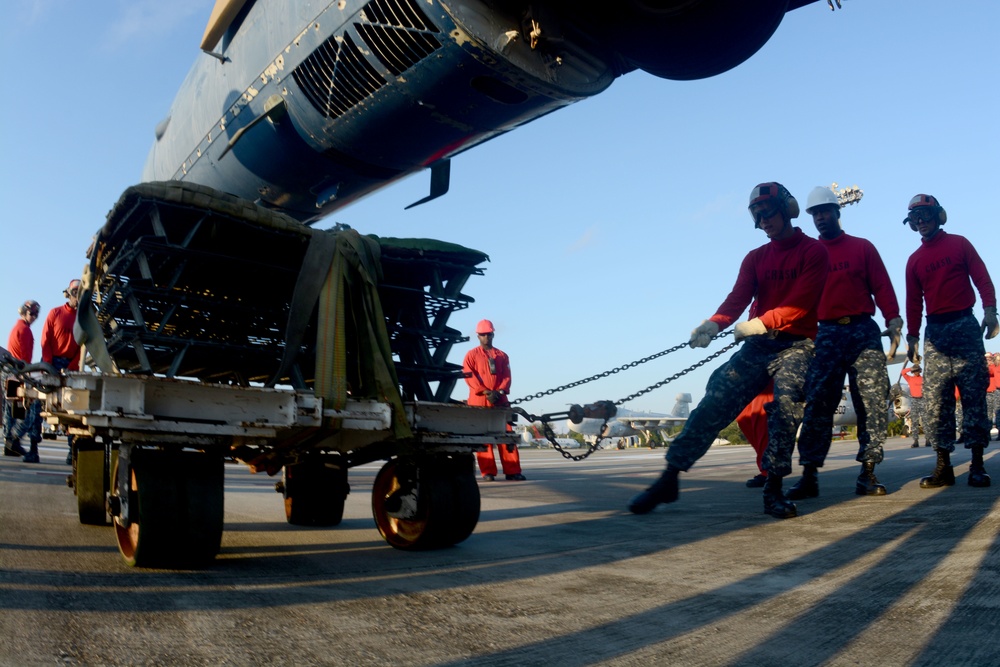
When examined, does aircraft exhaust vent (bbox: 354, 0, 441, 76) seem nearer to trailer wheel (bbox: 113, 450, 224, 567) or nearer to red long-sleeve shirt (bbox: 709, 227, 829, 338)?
red long-sleeve shirt (bbox: 709, 227, 829, 338)

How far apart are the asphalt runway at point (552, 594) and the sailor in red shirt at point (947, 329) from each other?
1.73ft

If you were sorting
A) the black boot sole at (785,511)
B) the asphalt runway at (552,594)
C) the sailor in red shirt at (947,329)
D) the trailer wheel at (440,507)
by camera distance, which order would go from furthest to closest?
the sailor in red shirt at (947,329) < the black boot sole at (785,511) < the trailer wheel at (440,507) < the asphalt runway at (552,594)

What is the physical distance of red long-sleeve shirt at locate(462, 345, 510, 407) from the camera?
29.9ft

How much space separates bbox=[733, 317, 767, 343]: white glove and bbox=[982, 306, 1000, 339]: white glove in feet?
5.69

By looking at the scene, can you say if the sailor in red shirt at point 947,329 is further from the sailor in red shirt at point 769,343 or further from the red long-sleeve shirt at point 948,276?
the sailor in red shirt at point 769,343

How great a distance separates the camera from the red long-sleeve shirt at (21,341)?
31.0 feet

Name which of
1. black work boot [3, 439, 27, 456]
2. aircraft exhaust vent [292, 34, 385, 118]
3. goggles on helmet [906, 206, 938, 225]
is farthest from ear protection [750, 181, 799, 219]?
black work boot [3, 439, 27, 456]

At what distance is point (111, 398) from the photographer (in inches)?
Result: 119

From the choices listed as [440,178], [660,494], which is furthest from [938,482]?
[440,178]

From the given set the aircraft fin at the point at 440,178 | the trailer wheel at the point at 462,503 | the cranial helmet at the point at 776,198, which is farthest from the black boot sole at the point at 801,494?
the aircraft fin at the point at 440,178

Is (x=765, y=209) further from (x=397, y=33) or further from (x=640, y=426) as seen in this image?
(x=640, y=426)

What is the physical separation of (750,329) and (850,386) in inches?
38.3

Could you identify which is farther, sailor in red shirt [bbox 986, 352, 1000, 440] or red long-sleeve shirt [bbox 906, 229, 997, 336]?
sailor in red shirt [bbox 986, 352, 1000, 440]

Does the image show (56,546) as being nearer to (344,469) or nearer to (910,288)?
(344,469)
